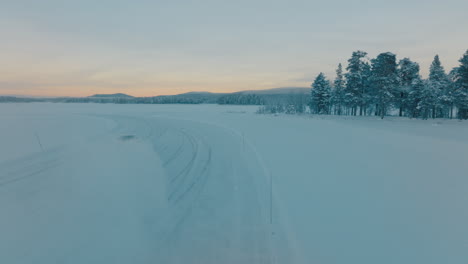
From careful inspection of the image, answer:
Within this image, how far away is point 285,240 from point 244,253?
2.83ft

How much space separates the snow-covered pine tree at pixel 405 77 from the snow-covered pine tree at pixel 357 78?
15.1ft

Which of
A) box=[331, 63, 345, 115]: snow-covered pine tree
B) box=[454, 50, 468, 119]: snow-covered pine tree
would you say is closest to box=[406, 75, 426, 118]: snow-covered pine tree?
box=[454, 50, 468, 119]: snow-covered pine tree

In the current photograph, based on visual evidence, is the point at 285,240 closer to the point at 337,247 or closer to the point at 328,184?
the point at 337,247

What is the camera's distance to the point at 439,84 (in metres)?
30.2

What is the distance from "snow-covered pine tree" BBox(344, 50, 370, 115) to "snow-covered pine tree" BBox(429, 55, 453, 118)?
8196 millimetres

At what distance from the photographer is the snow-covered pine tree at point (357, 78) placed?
3712cm

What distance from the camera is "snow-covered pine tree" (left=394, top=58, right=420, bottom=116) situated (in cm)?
3199

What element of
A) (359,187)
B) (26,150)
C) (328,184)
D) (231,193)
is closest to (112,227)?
(231,193)

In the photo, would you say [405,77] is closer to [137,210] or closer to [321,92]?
[321,92]

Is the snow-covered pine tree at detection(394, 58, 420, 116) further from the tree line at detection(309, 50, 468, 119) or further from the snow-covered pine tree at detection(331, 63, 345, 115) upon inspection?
the snow-covered pine tree at detection(331, 63, 345, 115)

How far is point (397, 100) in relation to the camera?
33.8 meters

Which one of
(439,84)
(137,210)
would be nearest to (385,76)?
(439,84)

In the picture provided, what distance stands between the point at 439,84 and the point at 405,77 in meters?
4.06

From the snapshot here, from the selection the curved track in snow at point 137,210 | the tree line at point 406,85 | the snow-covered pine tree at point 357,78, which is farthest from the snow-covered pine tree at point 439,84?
the curved track in snow at point 137,210
